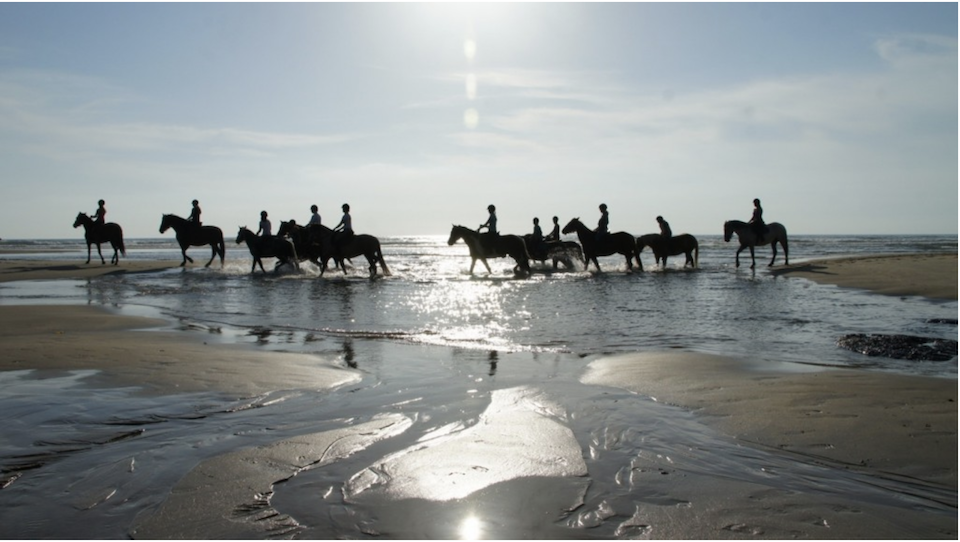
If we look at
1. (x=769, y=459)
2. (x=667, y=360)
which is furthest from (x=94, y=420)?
(x=667, y=360)

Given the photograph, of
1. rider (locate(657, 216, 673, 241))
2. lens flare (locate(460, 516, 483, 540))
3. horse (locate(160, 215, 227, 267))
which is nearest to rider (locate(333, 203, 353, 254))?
horse (locate(160, 215, 227, 267))

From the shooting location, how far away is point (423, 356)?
7.84 metres

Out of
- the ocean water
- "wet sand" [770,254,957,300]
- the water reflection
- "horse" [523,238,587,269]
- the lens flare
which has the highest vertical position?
"horse" [523,238,587,269]

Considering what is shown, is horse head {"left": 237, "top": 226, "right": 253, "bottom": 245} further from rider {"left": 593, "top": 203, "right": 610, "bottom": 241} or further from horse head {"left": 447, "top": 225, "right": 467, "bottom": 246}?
rider {"left": 593, "top": 203, "right": 610, "bottom": 241}

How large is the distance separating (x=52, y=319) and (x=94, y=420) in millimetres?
7458

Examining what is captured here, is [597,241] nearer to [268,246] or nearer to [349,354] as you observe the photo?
[268,246]

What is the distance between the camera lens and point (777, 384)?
19.8 ft

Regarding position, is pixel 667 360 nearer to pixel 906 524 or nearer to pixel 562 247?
pixel 906 524

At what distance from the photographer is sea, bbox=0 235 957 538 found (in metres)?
3.53

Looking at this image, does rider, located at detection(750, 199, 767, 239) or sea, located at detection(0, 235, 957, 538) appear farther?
rider, located at detection(750, 199, 767, 239)

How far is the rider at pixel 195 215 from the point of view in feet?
83.8

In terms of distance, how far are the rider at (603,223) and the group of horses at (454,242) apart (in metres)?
0.06

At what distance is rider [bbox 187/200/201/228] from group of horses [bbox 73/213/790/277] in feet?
0.39

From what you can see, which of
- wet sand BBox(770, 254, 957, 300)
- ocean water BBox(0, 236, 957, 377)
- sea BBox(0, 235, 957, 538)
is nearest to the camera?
sea BBox(0, 235, 957, 538)
